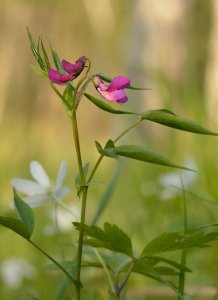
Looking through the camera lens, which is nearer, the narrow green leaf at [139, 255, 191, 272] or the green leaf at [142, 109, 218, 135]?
the green leaf at [142, 109, 218, 135]

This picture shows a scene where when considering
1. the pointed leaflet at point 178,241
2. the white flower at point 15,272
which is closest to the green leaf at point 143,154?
the pointed leaflet at point 178,241

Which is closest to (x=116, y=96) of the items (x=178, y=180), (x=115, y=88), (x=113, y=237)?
(x=115, y=88)

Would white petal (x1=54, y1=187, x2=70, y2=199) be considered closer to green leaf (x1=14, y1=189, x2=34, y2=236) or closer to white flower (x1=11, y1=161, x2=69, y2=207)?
white flower (x1=11, y1=161, x2=69, y2=207)

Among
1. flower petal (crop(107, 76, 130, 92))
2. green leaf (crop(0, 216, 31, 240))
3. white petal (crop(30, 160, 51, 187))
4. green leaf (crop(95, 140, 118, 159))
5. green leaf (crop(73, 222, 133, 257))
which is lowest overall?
green leaf (crop(0, 216, 31, 240))

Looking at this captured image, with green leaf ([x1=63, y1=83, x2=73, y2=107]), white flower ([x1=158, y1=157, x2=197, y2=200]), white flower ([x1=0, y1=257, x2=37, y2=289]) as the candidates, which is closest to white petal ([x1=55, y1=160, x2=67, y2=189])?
green leaf ([x1=63, y1=83, x2=73, y2=107])

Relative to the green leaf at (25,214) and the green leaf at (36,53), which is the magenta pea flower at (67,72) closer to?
the green leaf at (36,53)

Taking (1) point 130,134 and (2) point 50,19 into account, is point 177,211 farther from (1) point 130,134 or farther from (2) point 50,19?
(2) point 50,19

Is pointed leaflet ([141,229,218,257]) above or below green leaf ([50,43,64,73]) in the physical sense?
below

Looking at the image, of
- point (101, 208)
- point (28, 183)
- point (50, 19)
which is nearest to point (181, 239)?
point (28, 183)
